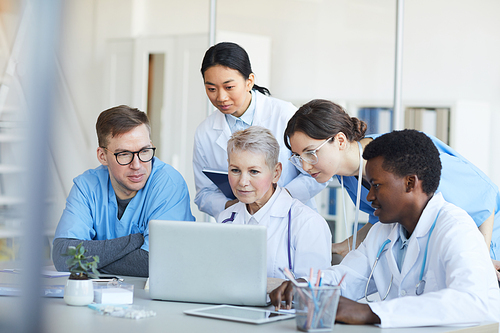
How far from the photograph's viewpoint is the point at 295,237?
6.14 feet

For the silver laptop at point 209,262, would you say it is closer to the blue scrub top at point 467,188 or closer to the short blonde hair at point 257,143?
the short blonde hair at point 257,143

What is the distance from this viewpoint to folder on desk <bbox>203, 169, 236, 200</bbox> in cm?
225

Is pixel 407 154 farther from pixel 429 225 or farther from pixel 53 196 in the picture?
pixel 53 196

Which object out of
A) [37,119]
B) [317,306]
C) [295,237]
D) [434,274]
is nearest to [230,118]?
[295,237]

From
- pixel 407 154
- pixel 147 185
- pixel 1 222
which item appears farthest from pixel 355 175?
pixel 1 222

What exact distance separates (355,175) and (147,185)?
80 centimetres

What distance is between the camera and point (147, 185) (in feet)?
7.06

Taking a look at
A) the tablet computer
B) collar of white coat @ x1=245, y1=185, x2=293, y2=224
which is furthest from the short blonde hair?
the tablet computer

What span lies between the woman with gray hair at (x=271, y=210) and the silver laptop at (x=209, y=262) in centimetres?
45

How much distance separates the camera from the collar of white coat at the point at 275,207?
1.94 metres

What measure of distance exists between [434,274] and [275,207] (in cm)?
70

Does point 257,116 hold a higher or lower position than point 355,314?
higher

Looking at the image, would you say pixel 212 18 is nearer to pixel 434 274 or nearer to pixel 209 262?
pixel 209 262

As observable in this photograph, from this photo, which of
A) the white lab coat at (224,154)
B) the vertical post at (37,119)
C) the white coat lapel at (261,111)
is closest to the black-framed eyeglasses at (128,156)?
the white lab coat at (224,154)
